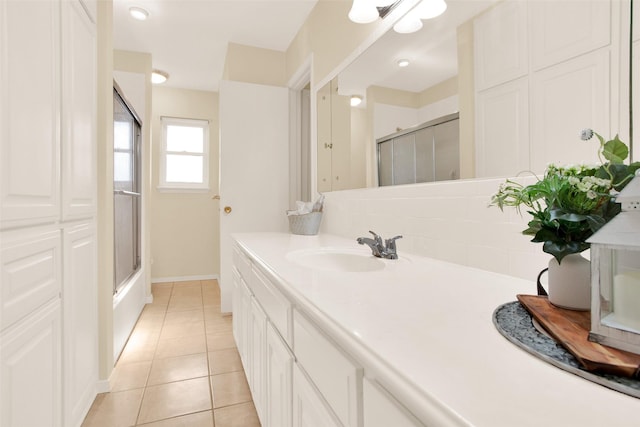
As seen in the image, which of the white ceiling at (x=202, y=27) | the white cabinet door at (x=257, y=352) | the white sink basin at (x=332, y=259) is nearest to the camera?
the white cabinet door at (x=257, y=352)

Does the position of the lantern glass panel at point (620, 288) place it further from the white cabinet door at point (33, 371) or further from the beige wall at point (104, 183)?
the beige wall at point (104, 183)

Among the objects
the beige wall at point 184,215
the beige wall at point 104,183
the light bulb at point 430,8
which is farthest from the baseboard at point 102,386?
the beige wall at point 184,215

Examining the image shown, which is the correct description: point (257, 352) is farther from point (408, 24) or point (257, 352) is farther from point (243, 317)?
point (408, 24)

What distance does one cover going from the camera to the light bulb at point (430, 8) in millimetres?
1252

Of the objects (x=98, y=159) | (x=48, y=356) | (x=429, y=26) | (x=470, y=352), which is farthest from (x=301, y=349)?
(x=98, y=159)

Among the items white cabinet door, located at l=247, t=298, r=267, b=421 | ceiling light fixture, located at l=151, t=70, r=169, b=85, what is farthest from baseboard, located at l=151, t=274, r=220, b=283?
white cabinet door, located at l=247, t=298, r=267, b=421

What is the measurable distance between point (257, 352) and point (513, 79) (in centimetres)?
133

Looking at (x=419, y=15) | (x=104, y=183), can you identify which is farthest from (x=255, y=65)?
(x=419, y=15)

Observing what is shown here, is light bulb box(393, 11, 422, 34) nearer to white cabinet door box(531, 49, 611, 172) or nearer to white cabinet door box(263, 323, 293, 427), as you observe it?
white cabinet door box(531, 49, 611, 172)

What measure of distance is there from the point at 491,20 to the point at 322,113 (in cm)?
141

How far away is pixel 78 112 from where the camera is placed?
1390 millimetres

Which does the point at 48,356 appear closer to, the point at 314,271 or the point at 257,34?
the point at 314,271

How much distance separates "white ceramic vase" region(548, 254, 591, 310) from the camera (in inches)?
22.8

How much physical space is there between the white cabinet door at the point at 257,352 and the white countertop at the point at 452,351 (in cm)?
45
